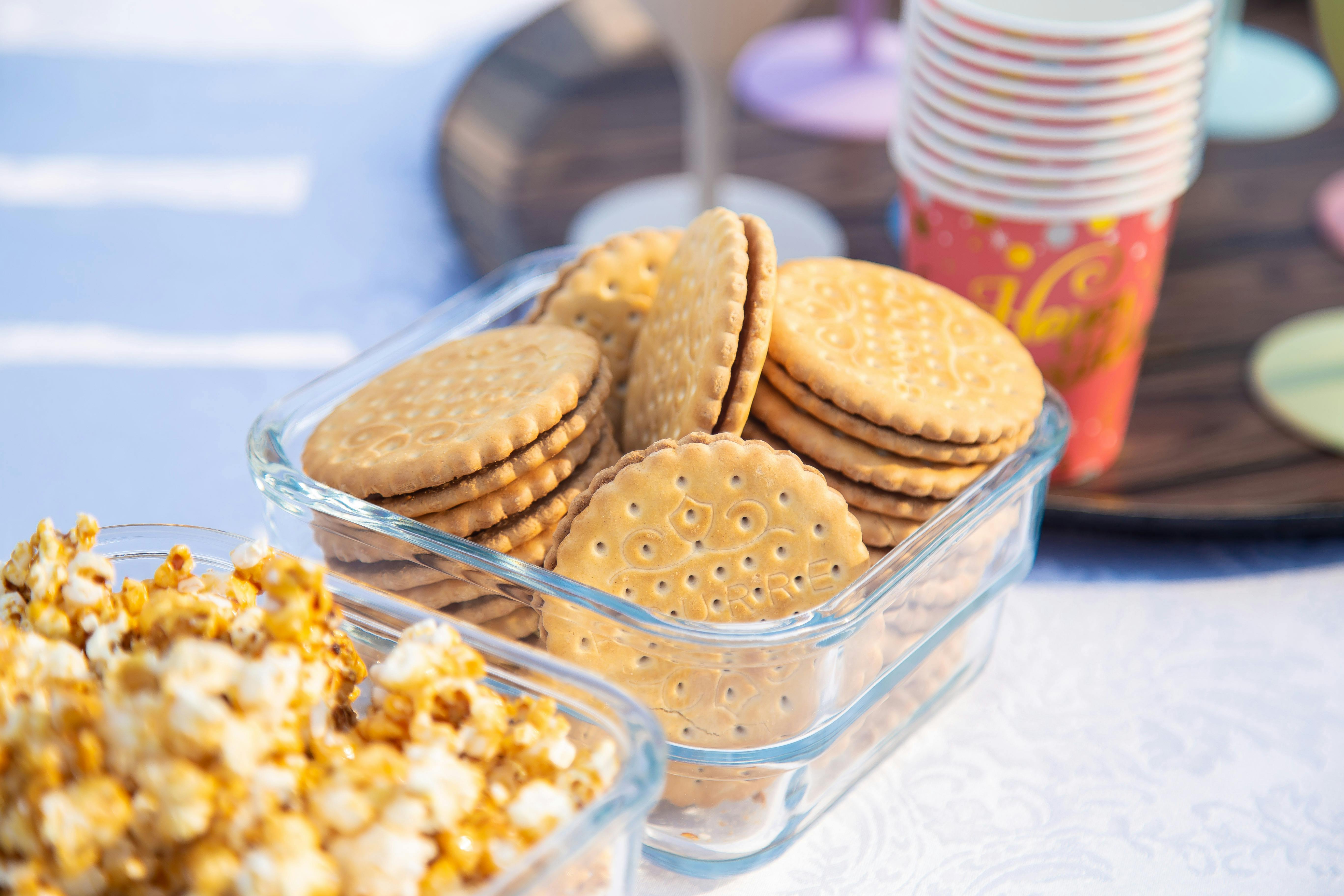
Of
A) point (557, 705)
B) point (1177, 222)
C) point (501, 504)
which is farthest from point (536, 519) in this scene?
point (1177, 222)

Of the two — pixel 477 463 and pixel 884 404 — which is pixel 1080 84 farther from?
pixel 477 463

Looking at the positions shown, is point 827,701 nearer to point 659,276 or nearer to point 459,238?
point 659,276

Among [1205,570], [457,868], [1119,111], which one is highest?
[1119,111]

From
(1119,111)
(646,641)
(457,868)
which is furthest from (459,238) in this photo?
(457,868)

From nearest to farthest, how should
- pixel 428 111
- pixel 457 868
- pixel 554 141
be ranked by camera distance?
1. pixel 457 868
2. pixel 554 141
3. pixel 428 111

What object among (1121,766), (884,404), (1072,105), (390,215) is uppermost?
(1072,105)

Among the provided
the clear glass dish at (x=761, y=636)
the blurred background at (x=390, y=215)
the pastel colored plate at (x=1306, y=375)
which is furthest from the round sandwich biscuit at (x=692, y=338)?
the pastel colored plate at (x=1306, y=375)

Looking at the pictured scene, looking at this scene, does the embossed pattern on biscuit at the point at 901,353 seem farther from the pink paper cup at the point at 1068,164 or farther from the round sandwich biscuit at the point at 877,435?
the pink paper cup at the point at 1068,164
